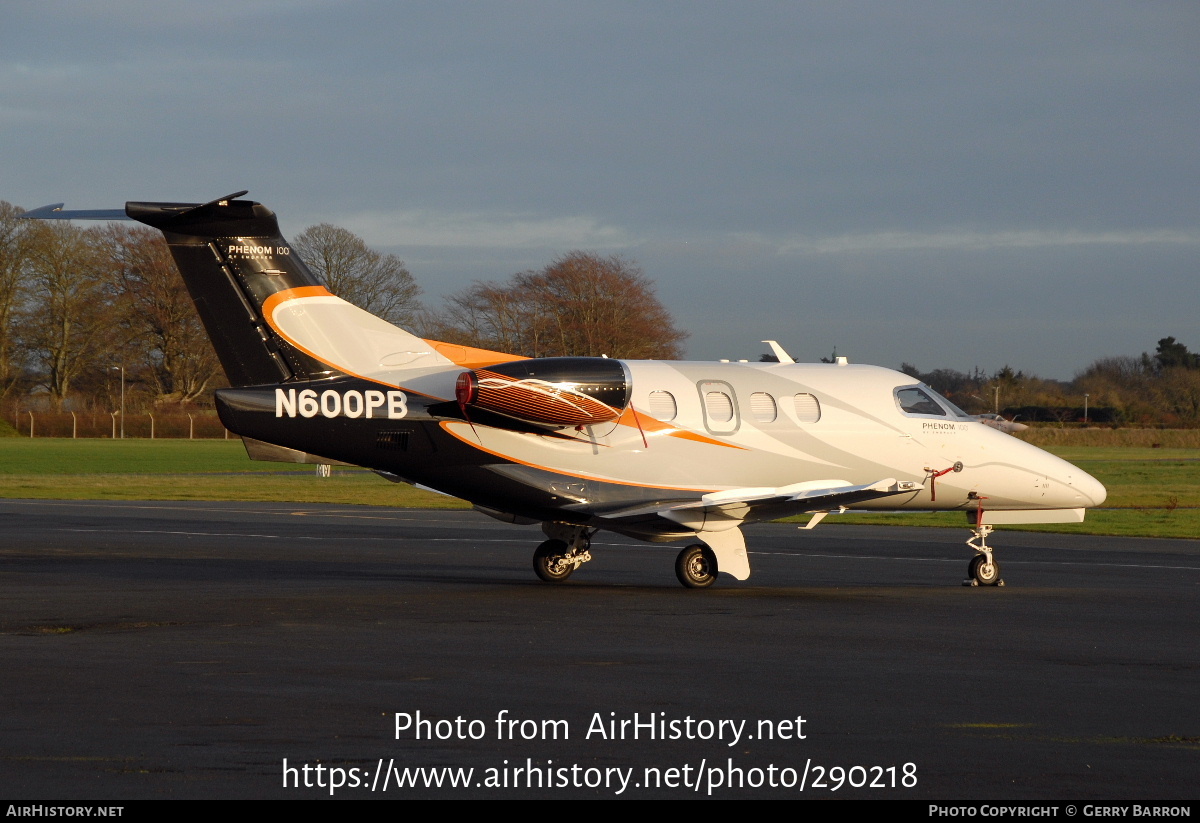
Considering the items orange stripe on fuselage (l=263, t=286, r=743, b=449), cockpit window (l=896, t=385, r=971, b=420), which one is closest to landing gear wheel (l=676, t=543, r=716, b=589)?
orange stripe on fuselage (l=263, t=286, r=743, b=449)

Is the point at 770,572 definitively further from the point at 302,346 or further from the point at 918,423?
the point at 302,346

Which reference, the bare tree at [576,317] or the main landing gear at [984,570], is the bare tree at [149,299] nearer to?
the bare tree at [576,317]

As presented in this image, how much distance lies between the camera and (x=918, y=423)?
2012 cm

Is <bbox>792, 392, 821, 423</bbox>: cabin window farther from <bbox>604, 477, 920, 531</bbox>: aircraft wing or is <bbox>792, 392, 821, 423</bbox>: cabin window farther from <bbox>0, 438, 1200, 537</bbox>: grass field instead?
<bbox>0, 438, 1200, 537</bbox>: grass field

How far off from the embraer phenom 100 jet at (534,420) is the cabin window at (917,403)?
53cm

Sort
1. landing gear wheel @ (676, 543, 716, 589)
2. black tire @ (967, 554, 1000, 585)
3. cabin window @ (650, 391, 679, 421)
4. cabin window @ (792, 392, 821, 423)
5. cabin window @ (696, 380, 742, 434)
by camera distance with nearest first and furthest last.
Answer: landing gear wheel @ (676, 543, 716, 589) → cabin window @ (650, 391, 679, 421) → cabin window @ (696, 380, 742, 434) → black tire @ (967, 554, 1000, 585) → cabin window @ (792, 392, 821, 423)

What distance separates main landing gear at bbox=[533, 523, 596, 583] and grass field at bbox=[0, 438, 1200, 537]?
16.6 m

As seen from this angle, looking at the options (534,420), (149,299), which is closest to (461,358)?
(534,420)

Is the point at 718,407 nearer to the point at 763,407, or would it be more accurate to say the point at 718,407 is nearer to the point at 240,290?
the point at 763,407

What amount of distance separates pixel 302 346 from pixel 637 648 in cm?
737

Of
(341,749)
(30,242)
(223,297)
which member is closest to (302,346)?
(223,297)

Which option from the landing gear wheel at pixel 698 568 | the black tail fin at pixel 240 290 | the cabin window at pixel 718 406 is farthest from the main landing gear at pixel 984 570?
the black tail fin at pixel 240 290

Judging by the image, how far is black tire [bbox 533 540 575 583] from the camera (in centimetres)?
1941

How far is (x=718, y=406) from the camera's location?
19.2m
